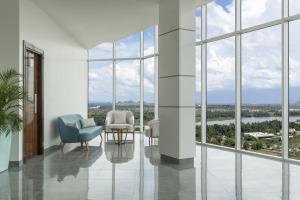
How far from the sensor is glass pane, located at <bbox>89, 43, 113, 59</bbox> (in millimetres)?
12039

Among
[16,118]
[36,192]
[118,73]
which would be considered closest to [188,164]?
[36,192]

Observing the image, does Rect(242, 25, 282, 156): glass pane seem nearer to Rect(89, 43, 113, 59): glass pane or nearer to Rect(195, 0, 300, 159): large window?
Rect(195, 0, 300, 159): large window

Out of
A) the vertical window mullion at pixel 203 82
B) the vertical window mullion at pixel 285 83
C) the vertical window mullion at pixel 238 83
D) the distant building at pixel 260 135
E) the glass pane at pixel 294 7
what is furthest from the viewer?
the vertical window mullion at pixel 203 82

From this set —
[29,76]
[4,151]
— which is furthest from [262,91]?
[4,151]

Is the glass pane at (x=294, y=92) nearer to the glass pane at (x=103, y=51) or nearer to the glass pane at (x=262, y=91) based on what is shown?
the glass pane at (x=262, y=91)

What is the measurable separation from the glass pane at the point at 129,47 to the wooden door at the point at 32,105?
499cm

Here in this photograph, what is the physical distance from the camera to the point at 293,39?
5945 mm

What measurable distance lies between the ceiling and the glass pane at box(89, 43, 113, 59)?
1996 mm

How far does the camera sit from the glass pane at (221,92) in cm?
760

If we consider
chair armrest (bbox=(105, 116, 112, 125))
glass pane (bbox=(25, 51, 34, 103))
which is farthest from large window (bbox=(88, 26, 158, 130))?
glass pane (bbox=(25, 51, 34, 103))

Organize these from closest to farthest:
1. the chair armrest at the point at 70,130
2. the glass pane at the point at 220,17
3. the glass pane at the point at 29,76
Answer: the glass pane at the point at 29,76
the glass pane at the point at 220,17
the chair armrest at the point at 70,130

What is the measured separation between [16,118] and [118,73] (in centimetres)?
721

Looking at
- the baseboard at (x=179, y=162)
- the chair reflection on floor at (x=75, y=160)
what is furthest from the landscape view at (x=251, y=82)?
the chair reflection on floor at (x=75, y=160)

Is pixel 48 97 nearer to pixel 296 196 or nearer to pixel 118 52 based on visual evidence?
pixel 118 52
